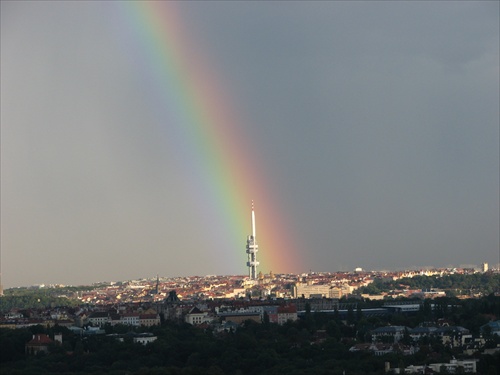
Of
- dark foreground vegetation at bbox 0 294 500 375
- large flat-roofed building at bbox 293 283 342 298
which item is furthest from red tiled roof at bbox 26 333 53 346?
large flat-roofed building at bbox 293 283 342 298

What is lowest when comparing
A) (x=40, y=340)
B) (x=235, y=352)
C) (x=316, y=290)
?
(x=235, y=352)

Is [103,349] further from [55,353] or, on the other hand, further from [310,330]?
[310,330]

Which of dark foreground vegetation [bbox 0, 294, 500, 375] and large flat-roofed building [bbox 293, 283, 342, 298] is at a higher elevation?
large flat-roofed building [bbox 293, 283, 342, 298]

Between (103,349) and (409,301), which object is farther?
(409,301)

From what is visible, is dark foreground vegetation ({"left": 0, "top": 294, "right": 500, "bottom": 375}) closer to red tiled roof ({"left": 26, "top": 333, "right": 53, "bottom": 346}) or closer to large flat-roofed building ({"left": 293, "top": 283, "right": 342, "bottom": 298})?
red tiled roof ({"left": 26, "top": 333, "right": 53, "bottom": 346})

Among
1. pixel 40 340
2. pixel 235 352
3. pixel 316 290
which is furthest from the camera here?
pixel 316 290

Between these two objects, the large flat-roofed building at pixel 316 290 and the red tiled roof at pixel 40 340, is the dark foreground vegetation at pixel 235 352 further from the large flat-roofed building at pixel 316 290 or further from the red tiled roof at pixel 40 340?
the large flat-roofed building at pixel 316 290

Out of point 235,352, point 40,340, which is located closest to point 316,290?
point 40,340

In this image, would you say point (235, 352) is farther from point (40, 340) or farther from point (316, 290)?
point (316, 290)

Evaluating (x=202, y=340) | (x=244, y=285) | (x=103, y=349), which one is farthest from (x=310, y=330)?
(x=244, y=285)
